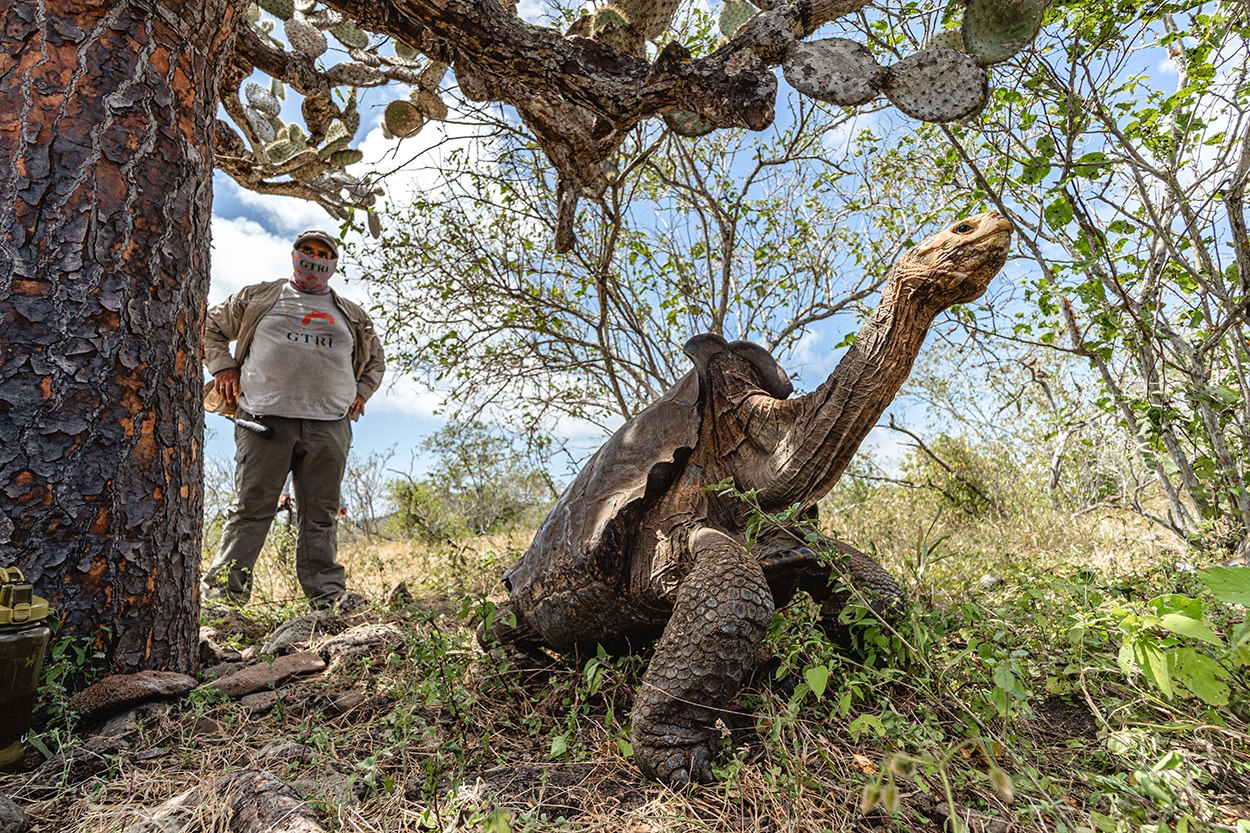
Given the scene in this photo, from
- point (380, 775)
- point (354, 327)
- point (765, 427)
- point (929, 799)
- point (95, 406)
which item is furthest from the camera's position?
point (354, 327)

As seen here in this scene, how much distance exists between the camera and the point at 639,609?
2340 millimetres

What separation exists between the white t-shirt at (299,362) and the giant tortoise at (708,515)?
2071 mm

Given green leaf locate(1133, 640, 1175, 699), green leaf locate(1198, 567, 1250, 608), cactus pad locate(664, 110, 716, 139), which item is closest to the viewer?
green leaf locate(1198, 567, 1250, 608)

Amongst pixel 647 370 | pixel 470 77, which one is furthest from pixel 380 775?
pixel 647 370

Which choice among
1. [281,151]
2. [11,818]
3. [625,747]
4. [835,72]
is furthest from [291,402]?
[835,72]

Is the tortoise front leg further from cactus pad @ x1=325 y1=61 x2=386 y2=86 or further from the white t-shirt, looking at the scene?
cactus pad @ x1=325 y1=61 x2=386 y2=86

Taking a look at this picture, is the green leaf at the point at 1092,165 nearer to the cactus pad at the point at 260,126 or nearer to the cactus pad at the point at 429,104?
the cactus pad at the point at 429,104

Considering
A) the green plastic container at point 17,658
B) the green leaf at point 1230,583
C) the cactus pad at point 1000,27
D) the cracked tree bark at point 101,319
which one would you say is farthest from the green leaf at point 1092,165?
the green plastic container at point 17,658

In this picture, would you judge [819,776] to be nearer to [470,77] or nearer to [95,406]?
[95,406]

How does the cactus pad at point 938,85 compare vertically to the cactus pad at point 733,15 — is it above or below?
below

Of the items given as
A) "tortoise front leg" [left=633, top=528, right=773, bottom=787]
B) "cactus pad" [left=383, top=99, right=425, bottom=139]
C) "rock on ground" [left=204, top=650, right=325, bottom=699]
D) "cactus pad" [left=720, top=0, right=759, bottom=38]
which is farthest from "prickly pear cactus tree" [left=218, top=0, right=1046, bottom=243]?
"rock on ground" [left=204, top=650, right=325, bottom=699]

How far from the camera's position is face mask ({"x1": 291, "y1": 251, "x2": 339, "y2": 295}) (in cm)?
423

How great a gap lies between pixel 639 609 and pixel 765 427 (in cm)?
74

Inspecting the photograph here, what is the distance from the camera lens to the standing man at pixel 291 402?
13.3 feet
